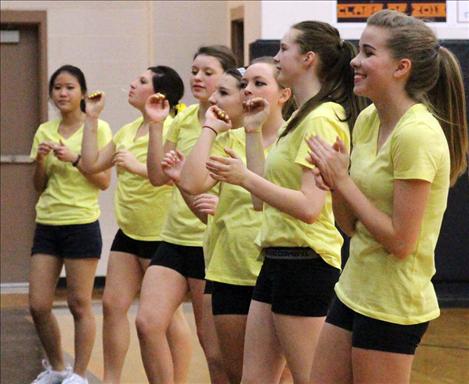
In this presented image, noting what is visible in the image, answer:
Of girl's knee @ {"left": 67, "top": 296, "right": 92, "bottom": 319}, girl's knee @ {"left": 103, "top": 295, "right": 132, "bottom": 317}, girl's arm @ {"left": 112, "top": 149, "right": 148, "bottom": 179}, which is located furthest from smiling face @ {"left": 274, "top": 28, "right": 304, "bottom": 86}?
girl's knee @ {"left": 67, "top": 296, "right": 92, "bottom": 319}

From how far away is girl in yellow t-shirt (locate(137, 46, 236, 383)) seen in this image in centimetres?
603

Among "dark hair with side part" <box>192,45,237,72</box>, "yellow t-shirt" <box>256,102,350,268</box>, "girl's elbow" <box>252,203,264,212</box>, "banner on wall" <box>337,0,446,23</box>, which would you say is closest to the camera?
"yellow t-shirt" <box>256,102,350,268</box>

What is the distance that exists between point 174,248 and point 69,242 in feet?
5.34

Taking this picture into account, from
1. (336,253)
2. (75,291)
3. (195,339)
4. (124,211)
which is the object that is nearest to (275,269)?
(336,253)

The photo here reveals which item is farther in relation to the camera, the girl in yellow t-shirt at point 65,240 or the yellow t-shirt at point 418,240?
the girl in yellow t-shirt at point 65,240

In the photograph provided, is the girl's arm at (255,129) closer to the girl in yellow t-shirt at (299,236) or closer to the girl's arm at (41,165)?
the girl in yellow t-shirt at (299,236)

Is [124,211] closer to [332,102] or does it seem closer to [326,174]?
[332,102]

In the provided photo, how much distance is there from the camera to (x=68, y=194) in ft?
25.1

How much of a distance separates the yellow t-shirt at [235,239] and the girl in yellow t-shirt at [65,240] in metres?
2.32

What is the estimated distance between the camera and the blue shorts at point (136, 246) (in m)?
6.75

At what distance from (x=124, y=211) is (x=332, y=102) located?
250 centimetres

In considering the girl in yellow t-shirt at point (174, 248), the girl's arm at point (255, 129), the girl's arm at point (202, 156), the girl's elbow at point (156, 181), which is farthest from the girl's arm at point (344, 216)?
the girl's elbow at point (156, 181)

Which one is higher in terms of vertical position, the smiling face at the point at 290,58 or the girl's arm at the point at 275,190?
the smiling face at the point at 290,58

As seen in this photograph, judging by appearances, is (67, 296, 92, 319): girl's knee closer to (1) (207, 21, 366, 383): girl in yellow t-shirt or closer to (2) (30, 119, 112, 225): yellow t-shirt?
(2) (30, 119, 112, 225): yellow t-shirt
